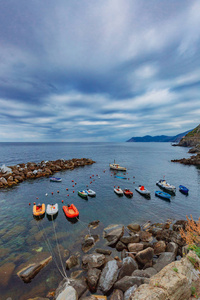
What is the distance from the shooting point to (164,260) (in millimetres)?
12844

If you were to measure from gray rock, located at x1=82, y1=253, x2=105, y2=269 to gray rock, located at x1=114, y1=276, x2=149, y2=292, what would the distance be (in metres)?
2.45

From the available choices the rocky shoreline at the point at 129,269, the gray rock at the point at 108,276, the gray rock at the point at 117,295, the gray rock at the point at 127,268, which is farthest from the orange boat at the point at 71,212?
the gray rock at the point at 117,295

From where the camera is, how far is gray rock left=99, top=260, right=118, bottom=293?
35.6 feet

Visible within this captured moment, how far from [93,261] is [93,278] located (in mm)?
1760

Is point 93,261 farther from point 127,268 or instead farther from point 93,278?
point 127,268

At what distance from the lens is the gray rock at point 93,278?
10.9 m

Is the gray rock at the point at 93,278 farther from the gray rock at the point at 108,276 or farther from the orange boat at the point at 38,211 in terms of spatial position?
the orange boat at the point at 38,211

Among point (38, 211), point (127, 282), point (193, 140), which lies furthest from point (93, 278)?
point (193, 140)

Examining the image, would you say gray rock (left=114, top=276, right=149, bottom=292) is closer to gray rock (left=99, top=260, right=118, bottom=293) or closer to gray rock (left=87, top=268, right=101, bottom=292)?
gray rock (left=99, top=260, right=118, bottom=293)

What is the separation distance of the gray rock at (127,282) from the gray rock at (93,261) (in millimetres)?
2448

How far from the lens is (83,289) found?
10.6m

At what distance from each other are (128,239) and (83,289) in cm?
727

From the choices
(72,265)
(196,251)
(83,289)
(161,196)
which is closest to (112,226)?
(72,265)

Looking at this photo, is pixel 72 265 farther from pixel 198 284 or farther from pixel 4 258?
pixel 198 284
